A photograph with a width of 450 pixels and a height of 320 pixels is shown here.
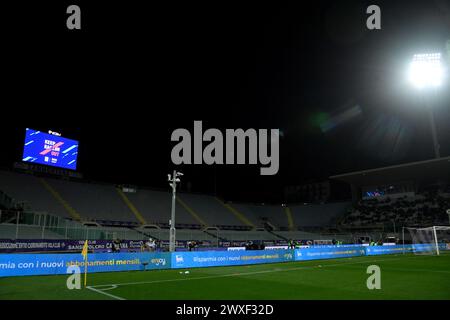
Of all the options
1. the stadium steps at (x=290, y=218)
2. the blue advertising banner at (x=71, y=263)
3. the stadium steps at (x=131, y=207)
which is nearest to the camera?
the blue advertising banner at (x=71, y=263)

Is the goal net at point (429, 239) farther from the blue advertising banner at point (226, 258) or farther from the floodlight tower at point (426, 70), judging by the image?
the blue advertising banner at point (226, 258)

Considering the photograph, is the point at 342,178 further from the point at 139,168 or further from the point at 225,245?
the point at 139,168

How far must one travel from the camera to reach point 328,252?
31.6 meters

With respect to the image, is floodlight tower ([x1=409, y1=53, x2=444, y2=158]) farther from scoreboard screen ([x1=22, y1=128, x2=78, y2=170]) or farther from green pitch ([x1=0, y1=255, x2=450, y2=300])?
scoreboard screen ([x1=22, y1=128, x2=78, y2=170])

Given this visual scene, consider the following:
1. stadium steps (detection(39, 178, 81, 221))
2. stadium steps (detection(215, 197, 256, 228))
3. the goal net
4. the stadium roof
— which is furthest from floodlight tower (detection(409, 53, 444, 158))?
stadium steps (detection(39, 178, 81, 221))

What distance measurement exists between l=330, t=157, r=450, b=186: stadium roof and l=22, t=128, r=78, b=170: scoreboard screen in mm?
41375

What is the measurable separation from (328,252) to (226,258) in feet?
40.6

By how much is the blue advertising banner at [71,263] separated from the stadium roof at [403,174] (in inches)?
1705

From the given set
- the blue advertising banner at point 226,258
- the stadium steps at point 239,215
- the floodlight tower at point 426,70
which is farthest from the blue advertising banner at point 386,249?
the stadium steps at point 239,215

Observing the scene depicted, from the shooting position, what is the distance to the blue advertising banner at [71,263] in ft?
52.0

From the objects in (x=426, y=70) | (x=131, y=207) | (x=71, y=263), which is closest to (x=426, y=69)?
(x=426, y=70)

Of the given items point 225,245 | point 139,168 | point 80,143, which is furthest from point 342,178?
point 80,143

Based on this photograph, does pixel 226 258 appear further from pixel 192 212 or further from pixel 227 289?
pixel 192 212

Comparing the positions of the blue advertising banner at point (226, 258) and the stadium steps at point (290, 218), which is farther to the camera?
the stadium steps at point (290, 218)
